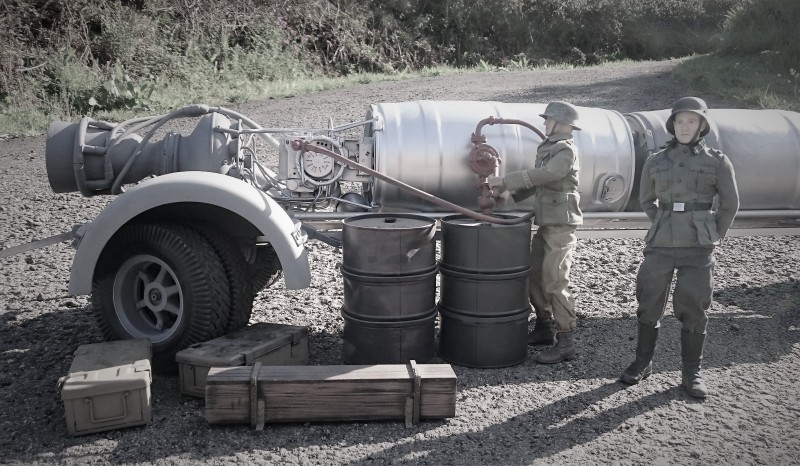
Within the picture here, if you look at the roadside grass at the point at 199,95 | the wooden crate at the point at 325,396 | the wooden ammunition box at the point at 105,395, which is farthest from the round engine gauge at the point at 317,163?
the roadside grass at the point at 199,95

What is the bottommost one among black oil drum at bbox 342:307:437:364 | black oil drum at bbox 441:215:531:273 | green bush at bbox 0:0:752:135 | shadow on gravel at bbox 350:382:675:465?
shadow on gravel at bbox 350:382:675:465

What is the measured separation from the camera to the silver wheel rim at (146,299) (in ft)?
16.4

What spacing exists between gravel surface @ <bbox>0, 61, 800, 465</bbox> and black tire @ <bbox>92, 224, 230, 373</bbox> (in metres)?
0.34

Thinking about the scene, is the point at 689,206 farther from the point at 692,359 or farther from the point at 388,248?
the point at 388,248

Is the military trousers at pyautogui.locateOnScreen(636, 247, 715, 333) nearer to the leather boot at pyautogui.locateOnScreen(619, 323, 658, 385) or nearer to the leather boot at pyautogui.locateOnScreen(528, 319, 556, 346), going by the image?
the leather boot at pyautogui.locateOnScreen(619, 323, 658, 385)

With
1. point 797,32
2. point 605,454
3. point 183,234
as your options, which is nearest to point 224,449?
point 183,234

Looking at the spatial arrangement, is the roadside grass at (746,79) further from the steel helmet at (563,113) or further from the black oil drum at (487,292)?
the black oil drum at (487,292)

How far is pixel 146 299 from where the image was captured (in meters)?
5.09

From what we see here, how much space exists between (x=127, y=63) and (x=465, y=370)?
12637mm

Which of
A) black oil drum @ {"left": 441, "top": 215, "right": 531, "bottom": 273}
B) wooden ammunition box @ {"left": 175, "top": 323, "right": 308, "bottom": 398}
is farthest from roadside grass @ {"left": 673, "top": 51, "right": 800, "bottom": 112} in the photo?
wooden ammunition box @ {"left": 175, "top": 323, "right": 308, "bottom": 398}

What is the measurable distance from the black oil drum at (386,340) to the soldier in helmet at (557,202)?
0.87 metres

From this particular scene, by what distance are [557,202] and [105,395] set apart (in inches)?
117

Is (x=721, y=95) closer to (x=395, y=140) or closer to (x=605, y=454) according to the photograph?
(x=395, y=140)

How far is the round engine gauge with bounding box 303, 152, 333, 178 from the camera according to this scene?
17.6 ft
